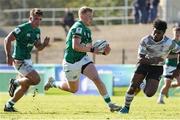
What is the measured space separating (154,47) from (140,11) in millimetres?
27403

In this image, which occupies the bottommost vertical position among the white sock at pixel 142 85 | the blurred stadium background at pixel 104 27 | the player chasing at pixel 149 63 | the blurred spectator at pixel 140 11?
the blurred stadium background at pixel 104 27

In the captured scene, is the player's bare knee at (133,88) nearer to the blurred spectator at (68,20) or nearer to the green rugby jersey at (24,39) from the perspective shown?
the green rugby jersey at (24,39)

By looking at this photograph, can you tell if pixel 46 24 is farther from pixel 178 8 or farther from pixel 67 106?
pixel 67 106

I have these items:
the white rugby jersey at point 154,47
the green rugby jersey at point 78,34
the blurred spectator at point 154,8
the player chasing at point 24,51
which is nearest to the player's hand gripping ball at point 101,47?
the green rugby jersey at point 78,34

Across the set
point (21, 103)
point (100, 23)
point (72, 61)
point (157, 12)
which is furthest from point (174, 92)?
point (100, 23)

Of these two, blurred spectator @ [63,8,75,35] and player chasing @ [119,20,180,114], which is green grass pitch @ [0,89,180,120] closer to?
player chasing @ [119,20,180,114]

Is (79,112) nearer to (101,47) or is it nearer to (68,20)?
(101,47)

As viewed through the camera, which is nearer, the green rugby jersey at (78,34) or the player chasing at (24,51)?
the green rugby jersey at (78,34)

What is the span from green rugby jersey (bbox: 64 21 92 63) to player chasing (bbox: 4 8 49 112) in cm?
54

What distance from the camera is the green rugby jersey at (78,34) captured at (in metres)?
18.4

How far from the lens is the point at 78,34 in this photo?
18281mm

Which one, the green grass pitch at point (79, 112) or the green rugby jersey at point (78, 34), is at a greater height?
the green rugby jersey at point (78, 34)

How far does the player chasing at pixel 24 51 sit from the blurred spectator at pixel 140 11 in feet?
84.5

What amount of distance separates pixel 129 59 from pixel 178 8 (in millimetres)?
8354
